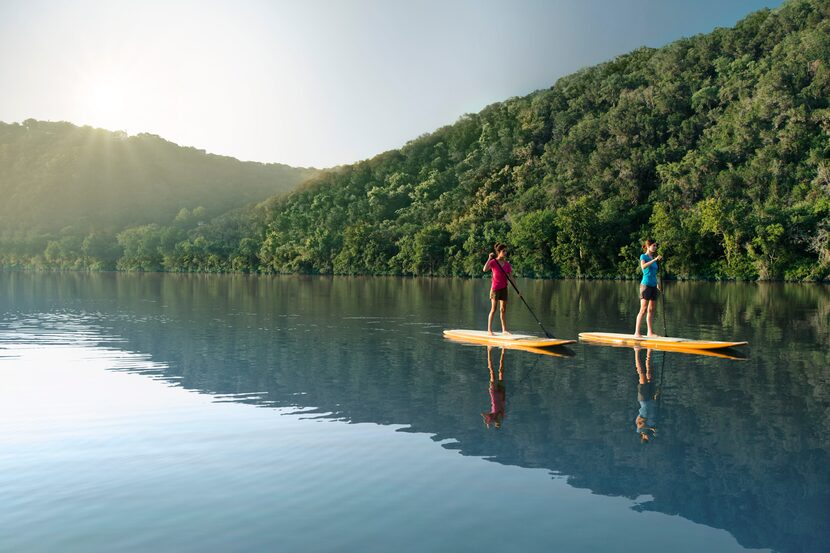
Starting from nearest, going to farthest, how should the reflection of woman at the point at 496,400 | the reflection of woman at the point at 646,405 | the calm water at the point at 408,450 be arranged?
the calm water at the point at 408,450
the reflection of woman at the point at 646,405
the reflection of woman at the point at 496,400

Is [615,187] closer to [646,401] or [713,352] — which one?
[713,352]

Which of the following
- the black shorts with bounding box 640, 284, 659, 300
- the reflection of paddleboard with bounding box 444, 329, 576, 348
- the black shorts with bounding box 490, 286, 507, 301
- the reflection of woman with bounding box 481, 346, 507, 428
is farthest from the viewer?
the black shorts with bounding box 490, 286, 507, 301

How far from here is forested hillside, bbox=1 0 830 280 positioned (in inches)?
2783

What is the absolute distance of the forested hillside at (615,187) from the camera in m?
70.7

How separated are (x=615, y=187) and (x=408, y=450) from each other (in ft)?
300

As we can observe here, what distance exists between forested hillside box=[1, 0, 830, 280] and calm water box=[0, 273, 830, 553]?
186ft

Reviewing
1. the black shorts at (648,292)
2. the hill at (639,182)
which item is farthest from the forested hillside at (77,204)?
the black shorts at (648,292)

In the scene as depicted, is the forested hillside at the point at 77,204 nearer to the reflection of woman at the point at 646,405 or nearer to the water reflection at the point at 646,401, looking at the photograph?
the water reflection at the point at 646,401

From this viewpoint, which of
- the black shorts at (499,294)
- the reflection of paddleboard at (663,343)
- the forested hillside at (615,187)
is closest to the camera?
the reflection of paddleboard at (663,343)

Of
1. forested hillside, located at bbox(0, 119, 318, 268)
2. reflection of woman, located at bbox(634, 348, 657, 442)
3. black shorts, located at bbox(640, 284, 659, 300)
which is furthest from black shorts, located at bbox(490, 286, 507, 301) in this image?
forested hillside, located at bbox(0, 119, 318, 268)

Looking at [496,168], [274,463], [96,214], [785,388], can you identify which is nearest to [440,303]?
[785,388]

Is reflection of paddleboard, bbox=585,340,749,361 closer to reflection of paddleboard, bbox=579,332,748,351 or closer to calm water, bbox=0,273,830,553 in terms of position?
reflection of paddleboard, bbox=579,332,748,351

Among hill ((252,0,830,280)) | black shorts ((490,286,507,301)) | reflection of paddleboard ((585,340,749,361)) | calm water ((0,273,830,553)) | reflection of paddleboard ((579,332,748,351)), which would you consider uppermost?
hill ((252,0,830,280))

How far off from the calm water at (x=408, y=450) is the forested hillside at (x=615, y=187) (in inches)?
2229
